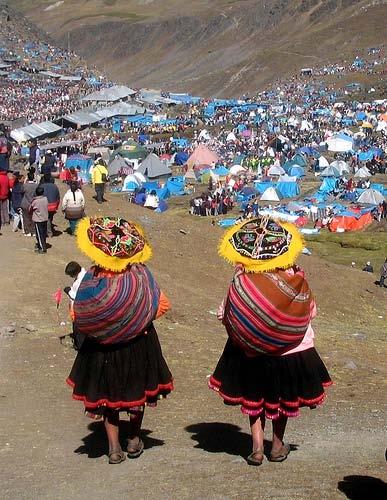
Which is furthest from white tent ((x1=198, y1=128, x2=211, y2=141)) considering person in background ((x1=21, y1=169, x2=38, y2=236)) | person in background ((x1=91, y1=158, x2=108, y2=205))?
person in background ((x1=21, y1=169, x2=38, y2=236))

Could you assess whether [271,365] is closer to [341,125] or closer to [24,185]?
[24,185]

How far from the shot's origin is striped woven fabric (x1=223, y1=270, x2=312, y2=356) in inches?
204

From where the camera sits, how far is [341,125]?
5669cm

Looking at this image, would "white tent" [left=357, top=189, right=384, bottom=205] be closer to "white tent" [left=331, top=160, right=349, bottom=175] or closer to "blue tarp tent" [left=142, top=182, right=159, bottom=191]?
"white tent" [left=331, top=160, right=349, bottom=175]

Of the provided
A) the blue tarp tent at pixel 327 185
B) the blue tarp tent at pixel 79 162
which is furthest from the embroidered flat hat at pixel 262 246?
the blue tarp tent at pixel 79 162

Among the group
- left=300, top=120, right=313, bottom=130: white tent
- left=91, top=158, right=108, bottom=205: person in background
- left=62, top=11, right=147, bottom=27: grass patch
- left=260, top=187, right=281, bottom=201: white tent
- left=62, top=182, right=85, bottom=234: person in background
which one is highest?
left=62, top=182, right=85, bottom=234: person in background

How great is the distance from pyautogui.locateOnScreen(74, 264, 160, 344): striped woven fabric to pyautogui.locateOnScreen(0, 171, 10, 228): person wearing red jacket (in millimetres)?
9802

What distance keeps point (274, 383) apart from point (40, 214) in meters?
8.21

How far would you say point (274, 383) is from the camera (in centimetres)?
541

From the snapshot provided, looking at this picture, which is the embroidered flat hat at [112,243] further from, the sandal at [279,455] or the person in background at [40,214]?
the person in background at [40,214]

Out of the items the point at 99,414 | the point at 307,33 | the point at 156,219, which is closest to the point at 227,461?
the point at 99,414

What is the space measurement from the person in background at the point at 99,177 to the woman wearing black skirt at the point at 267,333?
39.7 ft

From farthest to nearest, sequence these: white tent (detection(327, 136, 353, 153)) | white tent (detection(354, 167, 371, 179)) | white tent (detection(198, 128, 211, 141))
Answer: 1. white tent (detection(198, 128, 211, 141))
2. white tent (detection(327, 136, 353, 153))
3. white tent (detection(354, 167, 371, 179))

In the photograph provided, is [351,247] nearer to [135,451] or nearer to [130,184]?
[130,184]
